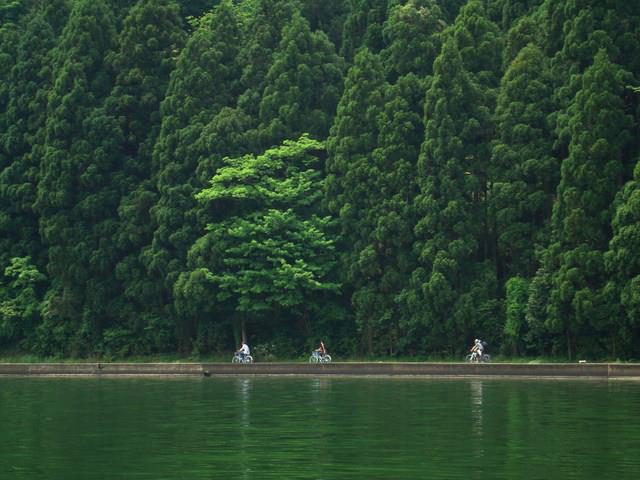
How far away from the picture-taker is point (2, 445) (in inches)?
1073

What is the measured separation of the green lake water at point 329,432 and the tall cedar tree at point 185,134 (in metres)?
16.8

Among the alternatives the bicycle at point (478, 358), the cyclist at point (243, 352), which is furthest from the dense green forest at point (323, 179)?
the cyclist at point (243, 352)

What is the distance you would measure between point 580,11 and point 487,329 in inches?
447

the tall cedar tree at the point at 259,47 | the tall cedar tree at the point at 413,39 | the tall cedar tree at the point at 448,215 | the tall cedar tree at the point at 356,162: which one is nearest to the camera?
the tall cedar tree at the point at 448,215

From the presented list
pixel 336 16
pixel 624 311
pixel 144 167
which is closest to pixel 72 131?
pixel 144 167

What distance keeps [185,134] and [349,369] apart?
14.7m

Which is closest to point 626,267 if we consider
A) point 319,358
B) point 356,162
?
point 319,358

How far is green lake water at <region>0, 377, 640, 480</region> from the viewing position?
2325cm

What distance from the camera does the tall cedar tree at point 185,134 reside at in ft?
196

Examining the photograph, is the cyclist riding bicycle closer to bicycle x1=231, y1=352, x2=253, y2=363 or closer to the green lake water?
the green lake water

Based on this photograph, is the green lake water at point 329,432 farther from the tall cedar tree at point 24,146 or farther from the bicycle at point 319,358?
the tall cedar tree at point 24,146

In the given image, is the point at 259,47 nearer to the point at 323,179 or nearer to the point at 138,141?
the point at 323,179

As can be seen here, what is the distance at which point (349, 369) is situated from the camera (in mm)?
49875

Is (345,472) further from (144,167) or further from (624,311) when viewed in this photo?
(144,167)
